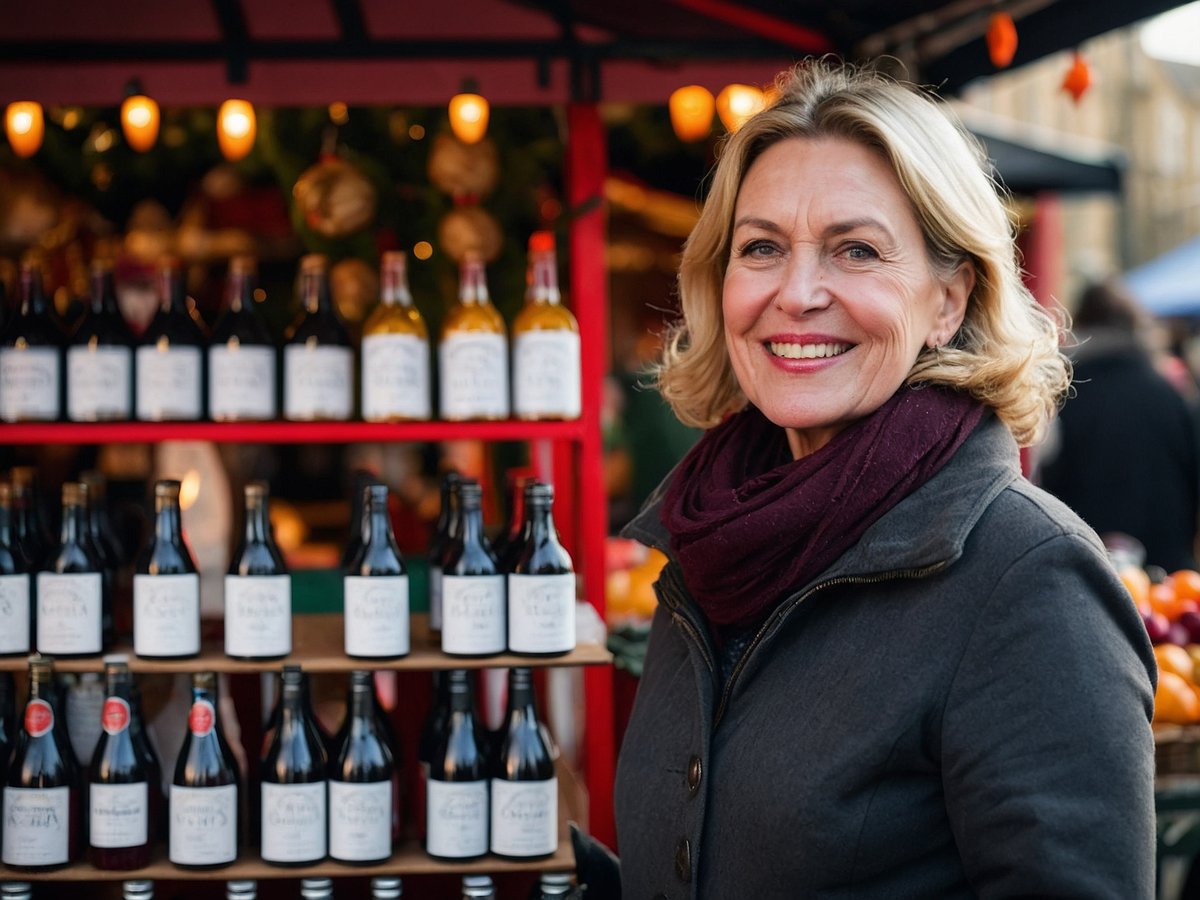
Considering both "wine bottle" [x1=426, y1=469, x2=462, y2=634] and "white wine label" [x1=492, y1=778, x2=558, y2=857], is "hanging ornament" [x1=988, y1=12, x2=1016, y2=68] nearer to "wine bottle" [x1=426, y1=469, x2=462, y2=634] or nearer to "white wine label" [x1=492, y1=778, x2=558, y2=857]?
"wine bottle" [x1=426, y1=469, x2=462, y2=634]

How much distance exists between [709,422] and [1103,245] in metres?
16.2

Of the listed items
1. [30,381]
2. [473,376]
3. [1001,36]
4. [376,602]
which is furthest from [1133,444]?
[30,381]

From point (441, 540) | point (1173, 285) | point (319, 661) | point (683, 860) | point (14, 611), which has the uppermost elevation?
point (1173, 285)

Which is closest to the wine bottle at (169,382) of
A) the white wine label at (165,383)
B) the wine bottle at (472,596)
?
the white wine label at (165,383)

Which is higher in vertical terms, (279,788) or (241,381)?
(241,381)

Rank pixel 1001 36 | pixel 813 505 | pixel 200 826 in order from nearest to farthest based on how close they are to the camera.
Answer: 1. pixel 813 505
2. pixel 200 826
3. pixel 1001 36

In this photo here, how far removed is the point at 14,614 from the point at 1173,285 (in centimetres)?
689

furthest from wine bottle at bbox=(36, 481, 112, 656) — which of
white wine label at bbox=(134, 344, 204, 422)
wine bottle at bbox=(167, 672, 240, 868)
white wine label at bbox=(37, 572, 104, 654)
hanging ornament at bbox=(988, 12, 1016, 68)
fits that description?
hanging ornament at bbox=(988, 12, 1016, 68)

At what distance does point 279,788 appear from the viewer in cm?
224

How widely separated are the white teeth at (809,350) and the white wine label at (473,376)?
1142 millimetres

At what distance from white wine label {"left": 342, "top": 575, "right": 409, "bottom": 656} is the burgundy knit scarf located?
38.8 inches

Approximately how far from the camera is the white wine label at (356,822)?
2.24 m

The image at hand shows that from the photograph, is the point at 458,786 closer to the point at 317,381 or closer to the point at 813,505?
the point at 317,381

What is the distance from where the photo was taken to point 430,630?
2.53 m
